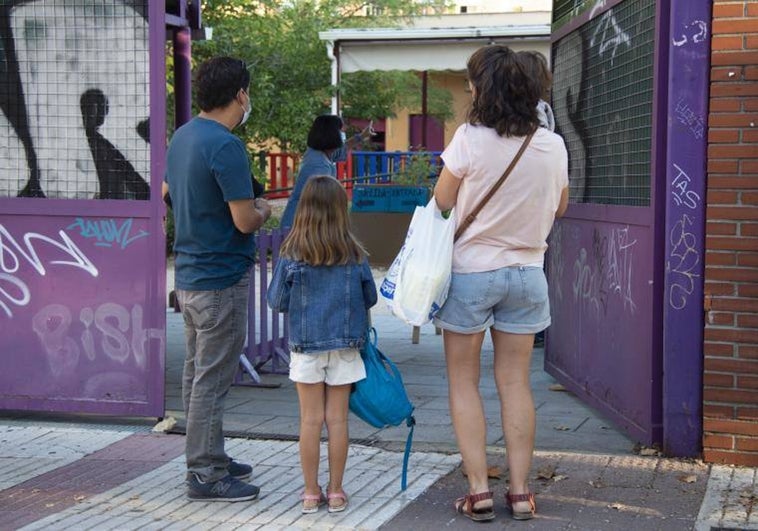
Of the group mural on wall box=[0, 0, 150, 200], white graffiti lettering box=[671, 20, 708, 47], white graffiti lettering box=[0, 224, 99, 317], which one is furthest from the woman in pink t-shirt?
white graffiti lettering box=[0, 224, 99, 317]

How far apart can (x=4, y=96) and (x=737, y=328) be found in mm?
4320

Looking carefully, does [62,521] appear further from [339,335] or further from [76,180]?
[76,180]

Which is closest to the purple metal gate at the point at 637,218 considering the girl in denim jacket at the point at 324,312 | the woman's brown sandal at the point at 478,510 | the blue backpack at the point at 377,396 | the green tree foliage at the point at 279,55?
→ the woman's brown sandal at the point at 478,510

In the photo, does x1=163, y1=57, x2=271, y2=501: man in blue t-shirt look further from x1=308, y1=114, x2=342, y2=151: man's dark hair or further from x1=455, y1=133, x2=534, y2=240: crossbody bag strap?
x1=308, y1=114, x2=342, y2=151: man's dark hair

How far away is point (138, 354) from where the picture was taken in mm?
6426

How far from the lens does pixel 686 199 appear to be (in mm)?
5457

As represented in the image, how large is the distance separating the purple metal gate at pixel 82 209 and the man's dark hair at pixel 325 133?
172 centimetres

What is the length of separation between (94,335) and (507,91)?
310 cm

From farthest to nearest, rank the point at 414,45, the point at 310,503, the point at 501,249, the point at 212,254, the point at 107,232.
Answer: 1. the point at 414,45
2. the point at 107,232
3. the point at 212,254
4. the point at 310,503
5. the point at 501,249

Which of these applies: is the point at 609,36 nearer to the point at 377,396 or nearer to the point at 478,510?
the point at 377,396

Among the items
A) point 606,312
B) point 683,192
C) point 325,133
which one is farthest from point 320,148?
point 683,192

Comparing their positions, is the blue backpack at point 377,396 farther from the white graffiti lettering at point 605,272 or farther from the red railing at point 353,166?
the red railing at point 353,166

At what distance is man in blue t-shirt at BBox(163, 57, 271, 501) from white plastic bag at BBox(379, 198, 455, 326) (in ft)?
2.50

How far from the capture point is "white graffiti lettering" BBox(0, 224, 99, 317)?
6.48 m
